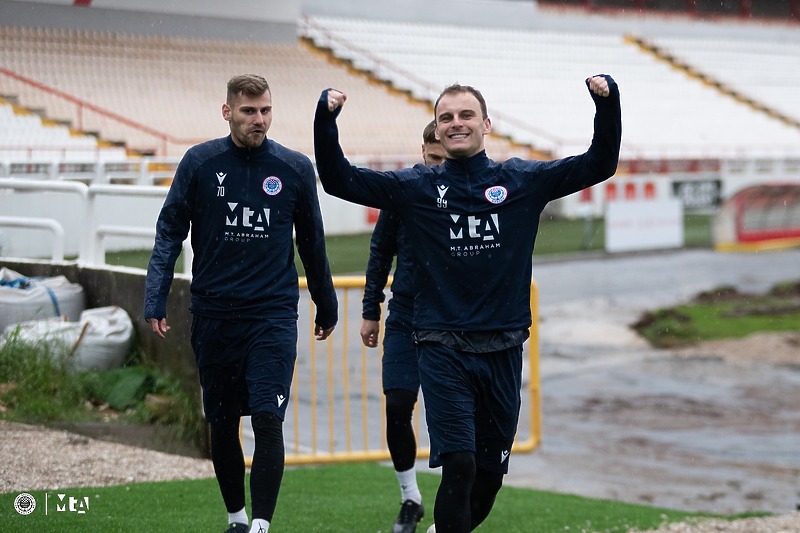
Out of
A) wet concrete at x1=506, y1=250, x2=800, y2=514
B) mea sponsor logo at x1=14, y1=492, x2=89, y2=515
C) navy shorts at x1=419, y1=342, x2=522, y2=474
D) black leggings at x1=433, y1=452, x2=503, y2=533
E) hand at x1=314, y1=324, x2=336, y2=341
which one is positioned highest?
hand at x1=314, y1=324, x2=336, y2=341

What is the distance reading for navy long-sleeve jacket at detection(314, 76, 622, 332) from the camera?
14.5 ft

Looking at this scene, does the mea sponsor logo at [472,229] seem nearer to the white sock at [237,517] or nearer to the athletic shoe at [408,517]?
the white sock at [237,517]

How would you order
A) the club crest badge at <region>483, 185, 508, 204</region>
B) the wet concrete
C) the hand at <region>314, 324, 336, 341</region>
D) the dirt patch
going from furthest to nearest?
the dirt patch → the wet concrete → the hand at <region>314, 324, 336, 341</region> → the club crest badge at <region>483, 185, 508, 204</region>

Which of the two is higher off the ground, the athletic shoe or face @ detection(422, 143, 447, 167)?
face @ detection(422, 143, 447, 167)

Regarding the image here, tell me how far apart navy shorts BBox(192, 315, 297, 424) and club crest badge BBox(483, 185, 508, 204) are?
1.11 metres

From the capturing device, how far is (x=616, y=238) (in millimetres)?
22578

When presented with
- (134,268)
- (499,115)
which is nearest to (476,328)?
(134,268)

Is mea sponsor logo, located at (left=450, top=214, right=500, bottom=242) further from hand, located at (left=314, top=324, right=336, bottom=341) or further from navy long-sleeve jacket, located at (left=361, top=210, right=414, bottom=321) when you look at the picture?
navy long-sleeve jacket, located at (left=361, top=210, right=414, bottom=321)

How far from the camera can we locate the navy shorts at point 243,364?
492 centimetres

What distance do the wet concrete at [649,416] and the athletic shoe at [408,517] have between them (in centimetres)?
258

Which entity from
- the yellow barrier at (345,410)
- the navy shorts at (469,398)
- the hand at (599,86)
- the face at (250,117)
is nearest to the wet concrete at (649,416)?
the yellow barrier at (345,410)

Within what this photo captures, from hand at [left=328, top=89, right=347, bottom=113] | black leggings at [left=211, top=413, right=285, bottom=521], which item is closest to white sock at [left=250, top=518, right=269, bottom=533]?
black leggings at [left=211, top=413, right=285, bottom=521]

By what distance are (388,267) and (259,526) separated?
1.79m

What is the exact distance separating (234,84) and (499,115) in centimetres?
2571
